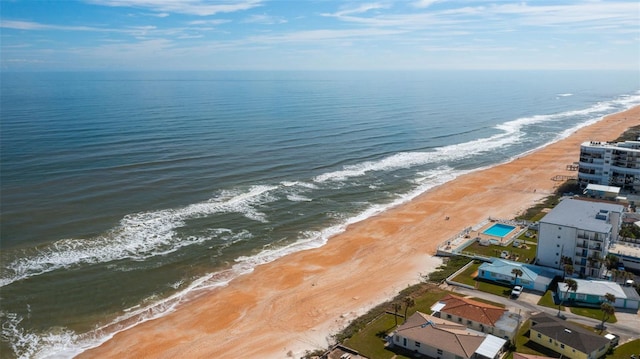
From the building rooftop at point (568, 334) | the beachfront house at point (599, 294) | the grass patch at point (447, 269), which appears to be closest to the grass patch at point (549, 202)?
the grass patch at point (447, 269)

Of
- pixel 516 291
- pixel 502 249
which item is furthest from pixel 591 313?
pixel 502 249

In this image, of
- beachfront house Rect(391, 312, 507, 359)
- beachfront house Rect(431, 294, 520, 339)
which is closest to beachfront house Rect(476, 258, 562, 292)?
beachfront house Rect(431, 294, 520, 339)

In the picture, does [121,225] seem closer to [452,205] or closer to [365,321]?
[365,321]

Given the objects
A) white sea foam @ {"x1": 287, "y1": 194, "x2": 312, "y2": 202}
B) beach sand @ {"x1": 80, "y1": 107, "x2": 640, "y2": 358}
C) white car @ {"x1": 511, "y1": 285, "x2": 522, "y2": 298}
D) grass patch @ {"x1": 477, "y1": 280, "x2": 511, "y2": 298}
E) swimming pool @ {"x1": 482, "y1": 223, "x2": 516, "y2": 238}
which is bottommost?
beach sand @ {"x1": 80, "y1": 107, "x2": 640, "y2": 358}

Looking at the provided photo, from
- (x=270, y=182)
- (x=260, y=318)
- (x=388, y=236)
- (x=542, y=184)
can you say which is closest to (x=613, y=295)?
(x=388, y=236)

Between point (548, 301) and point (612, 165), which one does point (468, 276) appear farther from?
point (612, 165)

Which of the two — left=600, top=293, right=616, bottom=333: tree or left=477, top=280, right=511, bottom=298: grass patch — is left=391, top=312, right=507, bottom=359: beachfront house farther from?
left=600, top=293, right=616, bottom=333: tree
